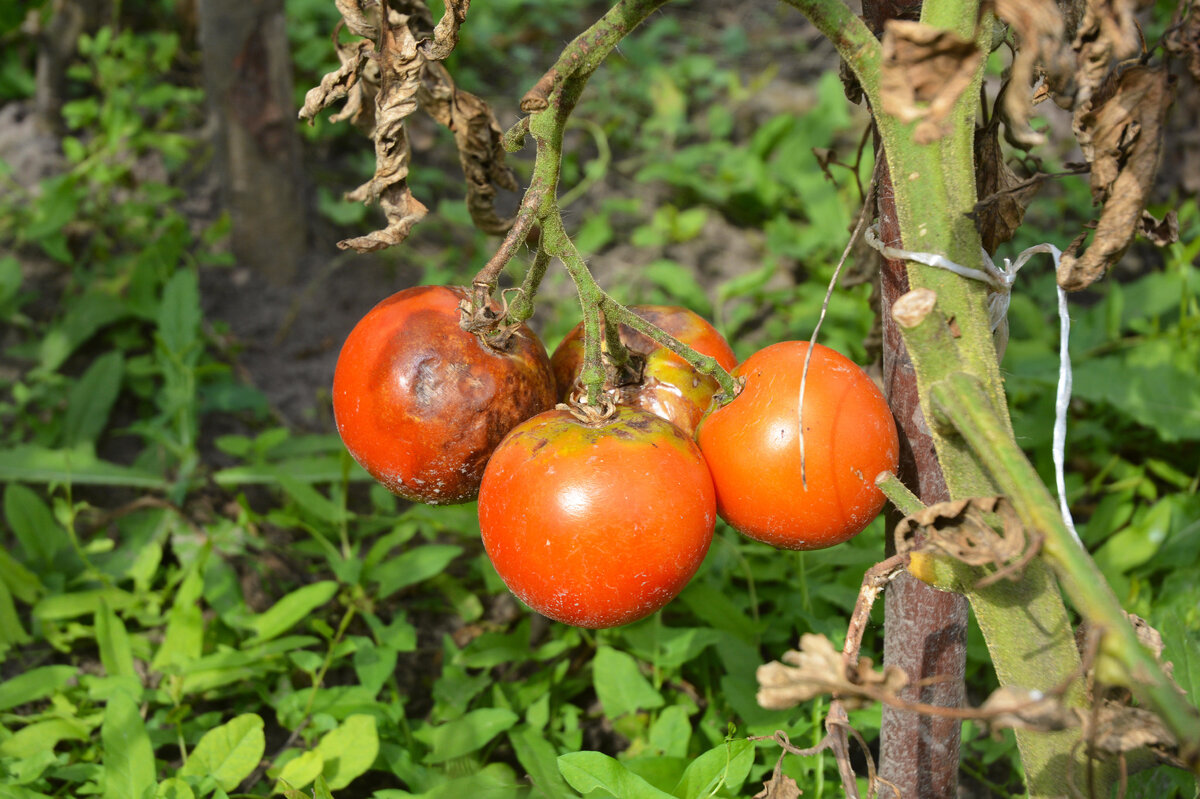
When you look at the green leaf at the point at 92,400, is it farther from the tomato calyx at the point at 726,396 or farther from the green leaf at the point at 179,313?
the tomato calyx at the point at 726,396

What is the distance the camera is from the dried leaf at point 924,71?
87 cm

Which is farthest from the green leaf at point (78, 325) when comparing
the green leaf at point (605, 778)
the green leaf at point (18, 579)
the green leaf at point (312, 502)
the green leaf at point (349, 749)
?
the green leaf at point (605, 778)

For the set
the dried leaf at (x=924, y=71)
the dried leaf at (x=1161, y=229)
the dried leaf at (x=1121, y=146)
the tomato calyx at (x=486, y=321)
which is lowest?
the tomato calyx at (x=486, y=321)

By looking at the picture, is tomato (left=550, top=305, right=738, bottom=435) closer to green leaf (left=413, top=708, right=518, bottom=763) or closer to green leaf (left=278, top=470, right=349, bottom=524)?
green leaf (left=413, top=708, right=518, bottom=763)

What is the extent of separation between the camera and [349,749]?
5.84 ft

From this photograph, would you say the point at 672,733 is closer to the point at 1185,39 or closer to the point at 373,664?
the point at 373,664

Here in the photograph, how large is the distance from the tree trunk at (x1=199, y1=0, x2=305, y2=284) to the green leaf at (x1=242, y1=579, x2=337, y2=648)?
174 centimetres

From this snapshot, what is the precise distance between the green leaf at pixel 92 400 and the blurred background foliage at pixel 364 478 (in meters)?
0.01

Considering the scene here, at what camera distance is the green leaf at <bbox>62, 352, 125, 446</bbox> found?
2869 millimetres

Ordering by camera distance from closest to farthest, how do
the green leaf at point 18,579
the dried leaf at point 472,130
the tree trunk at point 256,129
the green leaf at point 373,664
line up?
1. the dried leaf at point 472,130
2. the green leaf at point 373,664
3. the green leaf at point 18,579
4. the tree trunk at point 256,129

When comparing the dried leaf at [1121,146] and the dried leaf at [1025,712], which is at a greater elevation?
the dried leaf at [1121,146]

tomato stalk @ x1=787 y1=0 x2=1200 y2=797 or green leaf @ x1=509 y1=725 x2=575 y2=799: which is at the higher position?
tomato stalk @ x1=787 y1=0 x2=1200 y2=797

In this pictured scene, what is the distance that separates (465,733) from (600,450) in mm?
841

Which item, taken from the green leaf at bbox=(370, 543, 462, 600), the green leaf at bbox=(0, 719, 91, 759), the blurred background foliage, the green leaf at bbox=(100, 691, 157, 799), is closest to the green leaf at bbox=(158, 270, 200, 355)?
the blurred background foliage
